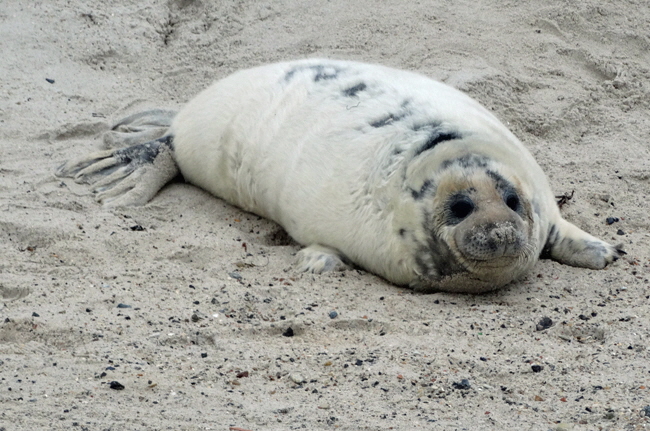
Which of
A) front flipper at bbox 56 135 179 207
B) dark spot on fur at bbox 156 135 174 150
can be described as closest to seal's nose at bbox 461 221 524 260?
front flipper at bbox 56 135 179 207

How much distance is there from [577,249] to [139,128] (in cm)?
290

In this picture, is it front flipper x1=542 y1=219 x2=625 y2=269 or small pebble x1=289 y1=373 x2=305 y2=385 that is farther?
front flipper x1=542 y1=219 x2=625 y2=269

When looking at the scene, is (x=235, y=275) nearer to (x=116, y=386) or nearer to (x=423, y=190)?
(x=423, y=190)

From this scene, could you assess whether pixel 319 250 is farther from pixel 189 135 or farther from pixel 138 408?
pixel 138 408

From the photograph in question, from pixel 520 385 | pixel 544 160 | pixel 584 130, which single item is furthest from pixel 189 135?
pixel 520 385

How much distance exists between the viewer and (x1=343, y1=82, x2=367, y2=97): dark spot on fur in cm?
535

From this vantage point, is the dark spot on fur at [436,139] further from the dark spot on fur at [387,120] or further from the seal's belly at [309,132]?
the dark spot on fur at [387,120]

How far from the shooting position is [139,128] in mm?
6453

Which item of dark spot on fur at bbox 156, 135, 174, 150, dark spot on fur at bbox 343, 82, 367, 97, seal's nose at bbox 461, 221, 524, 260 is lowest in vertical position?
dark spot on fur at bbox 156, 135, 174, 150

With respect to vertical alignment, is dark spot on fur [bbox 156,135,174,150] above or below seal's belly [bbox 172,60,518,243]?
below

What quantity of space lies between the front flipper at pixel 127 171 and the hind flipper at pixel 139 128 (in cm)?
25

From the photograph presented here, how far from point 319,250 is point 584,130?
7.92 feet

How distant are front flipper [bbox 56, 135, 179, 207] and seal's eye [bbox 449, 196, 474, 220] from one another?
1986mm

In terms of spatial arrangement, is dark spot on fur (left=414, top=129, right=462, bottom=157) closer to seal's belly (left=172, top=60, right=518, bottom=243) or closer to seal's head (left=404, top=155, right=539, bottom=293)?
seal's belly (left=172, top=60, right=518, bottom=243)
